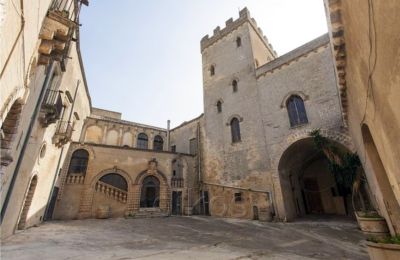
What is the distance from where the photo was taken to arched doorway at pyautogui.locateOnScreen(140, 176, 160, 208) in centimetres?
1652

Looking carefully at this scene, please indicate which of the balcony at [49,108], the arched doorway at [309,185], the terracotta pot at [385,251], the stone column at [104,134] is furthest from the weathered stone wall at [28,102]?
the arched doorway at [309,185]

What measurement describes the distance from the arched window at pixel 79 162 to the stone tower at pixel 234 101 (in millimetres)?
9367

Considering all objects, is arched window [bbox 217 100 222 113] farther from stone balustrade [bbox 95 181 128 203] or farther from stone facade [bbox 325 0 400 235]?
stone facade [bbox 325 0 400 235]

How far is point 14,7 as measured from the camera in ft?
11.6

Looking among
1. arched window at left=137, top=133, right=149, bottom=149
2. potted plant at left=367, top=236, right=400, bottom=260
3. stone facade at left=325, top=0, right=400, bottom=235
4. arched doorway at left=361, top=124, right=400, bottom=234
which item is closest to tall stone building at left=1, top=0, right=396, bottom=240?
arched window at left=137, top=133, right=149, bottom=149

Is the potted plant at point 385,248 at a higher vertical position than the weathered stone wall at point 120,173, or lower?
lower


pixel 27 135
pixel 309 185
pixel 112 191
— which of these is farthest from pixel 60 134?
pixel 309 185

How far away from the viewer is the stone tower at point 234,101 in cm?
1506

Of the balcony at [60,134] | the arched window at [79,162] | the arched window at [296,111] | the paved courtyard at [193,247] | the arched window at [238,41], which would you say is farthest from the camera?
the arched window at [238,41]

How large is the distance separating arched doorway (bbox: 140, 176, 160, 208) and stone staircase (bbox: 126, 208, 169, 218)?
32.2 inches

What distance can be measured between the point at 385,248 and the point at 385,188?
3.20 m

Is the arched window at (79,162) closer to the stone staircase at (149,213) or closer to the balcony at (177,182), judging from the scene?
the stone staircase at (149,213)

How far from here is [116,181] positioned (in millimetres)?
16344

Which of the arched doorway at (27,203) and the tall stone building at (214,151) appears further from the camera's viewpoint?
the tall stone building at (214,151)
